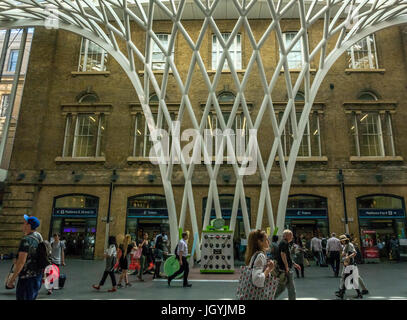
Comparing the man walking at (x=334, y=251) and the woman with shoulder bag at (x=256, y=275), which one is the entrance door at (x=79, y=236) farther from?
the woman with shoulder bag at (x=256, y=275)

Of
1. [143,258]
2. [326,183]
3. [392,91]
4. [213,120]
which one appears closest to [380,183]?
[326,183]

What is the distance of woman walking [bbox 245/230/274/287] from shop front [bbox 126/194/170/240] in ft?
52.3

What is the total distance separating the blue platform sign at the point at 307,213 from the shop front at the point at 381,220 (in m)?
2.08

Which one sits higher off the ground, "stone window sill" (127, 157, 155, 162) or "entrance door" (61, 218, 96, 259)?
"stone window sill" (127, 157, 155, 162)

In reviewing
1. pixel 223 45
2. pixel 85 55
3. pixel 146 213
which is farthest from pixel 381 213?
pixel 85 55

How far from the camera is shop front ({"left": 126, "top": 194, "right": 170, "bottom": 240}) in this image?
19.0m

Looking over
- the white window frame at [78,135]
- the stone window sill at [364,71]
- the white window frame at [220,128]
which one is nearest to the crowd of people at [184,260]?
the white window frame at [220,128]

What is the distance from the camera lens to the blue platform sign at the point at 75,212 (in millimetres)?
19047

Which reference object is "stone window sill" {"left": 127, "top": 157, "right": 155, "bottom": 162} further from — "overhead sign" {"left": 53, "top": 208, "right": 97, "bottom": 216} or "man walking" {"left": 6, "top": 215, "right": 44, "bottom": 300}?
"man walking" {"left": 6, "top": 215, "right": 44, "bottom": 300}

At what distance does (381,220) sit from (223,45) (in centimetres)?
1367

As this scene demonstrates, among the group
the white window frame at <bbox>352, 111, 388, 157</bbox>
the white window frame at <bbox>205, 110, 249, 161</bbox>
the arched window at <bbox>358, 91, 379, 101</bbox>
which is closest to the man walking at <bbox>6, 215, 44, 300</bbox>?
the white window frame at <bbox>205, 110, 249, 161</bbox>

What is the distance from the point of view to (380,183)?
18.4m

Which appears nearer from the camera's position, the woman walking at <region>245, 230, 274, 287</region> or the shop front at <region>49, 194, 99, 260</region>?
the woman walking at <region>245, 230, 274, 287</region>

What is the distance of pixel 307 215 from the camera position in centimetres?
1855
